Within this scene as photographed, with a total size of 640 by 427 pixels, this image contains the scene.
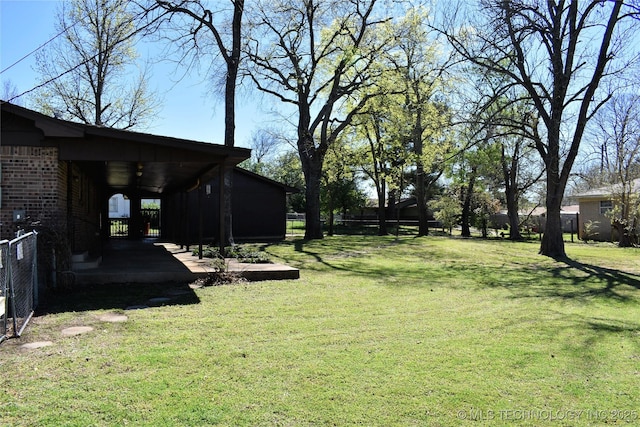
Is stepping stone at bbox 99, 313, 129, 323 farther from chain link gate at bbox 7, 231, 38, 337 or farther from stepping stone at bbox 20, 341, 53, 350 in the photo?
stepping stone at bbox 20, 341, 53, 350

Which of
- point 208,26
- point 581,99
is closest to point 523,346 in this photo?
point 581,99

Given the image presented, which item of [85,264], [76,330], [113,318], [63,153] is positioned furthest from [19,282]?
[85,264]

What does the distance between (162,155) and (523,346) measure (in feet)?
23.3

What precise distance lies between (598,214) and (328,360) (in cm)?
2859

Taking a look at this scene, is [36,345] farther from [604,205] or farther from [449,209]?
[449,209]

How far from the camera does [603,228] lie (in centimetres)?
2784

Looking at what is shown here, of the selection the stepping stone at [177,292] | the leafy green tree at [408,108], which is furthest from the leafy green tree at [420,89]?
the stepping stone at [177,292]

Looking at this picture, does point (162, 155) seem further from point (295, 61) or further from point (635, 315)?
point (295, 61)

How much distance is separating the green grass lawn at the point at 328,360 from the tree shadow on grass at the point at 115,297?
54 mm

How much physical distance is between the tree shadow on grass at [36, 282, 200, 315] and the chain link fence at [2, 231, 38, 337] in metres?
0.43

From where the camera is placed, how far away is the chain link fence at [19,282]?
5.20 m

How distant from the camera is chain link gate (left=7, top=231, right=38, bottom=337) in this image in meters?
5.32

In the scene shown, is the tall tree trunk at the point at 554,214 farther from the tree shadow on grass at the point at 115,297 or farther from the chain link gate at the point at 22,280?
the chain link gate at the point at 22,280

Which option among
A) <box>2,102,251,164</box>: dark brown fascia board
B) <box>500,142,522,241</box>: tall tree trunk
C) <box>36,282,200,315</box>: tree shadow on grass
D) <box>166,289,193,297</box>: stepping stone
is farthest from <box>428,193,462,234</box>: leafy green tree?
<box>166,289,193,297</box>: stepping stone
